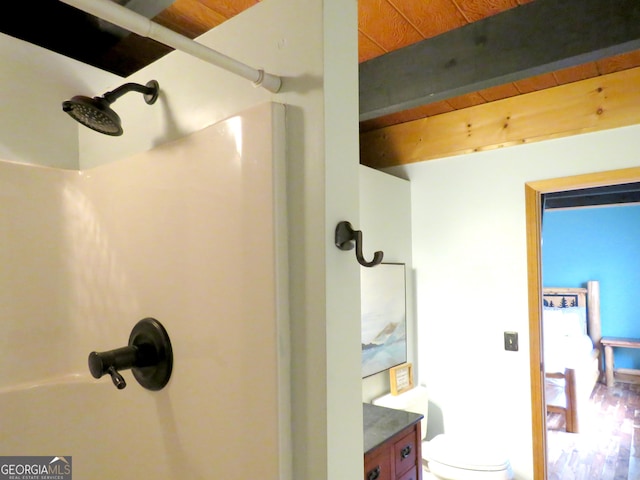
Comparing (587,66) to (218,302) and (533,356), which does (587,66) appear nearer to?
(533,356)

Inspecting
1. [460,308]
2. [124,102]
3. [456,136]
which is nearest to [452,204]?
[456,136]

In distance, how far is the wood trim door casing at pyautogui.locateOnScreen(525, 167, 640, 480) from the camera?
7.27ft

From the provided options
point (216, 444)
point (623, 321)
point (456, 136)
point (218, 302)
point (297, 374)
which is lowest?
point (623, 321)

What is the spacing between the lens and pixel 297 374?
2.62 ft

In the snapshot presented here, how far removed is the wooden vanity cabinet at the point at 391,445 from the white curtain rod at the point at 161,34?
4.26ft

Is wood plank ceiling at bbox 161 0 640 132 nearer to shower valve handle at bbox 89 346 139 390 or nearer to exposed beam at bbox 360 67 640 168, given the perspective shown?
exposed beam at bbox 360 67 640 168

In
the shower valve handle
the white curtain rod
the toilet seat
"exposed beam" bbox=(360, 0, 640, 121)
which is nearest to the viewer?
the white curtain rod

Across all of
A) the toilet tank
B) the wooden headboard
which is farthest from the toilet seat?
the wooden headboard

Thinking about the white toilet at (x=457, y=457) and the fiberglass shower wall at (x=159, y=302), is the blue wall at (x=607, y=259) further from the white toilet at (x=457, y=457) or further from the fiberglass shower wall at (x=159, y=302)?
the fiberglass shower wall at (x=159, y=302)

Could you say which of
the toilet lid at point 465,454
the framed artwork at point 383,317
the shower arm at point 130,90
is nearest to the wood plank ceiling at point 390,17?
the shower arm at point 130,90

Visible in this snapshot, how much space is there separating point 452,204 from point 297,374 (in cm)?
204

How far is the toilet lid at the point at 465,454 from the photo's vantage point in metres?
2.00

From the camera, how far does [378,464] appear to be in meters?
1.58

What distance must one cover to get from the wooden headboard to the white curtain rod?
5.38 m
